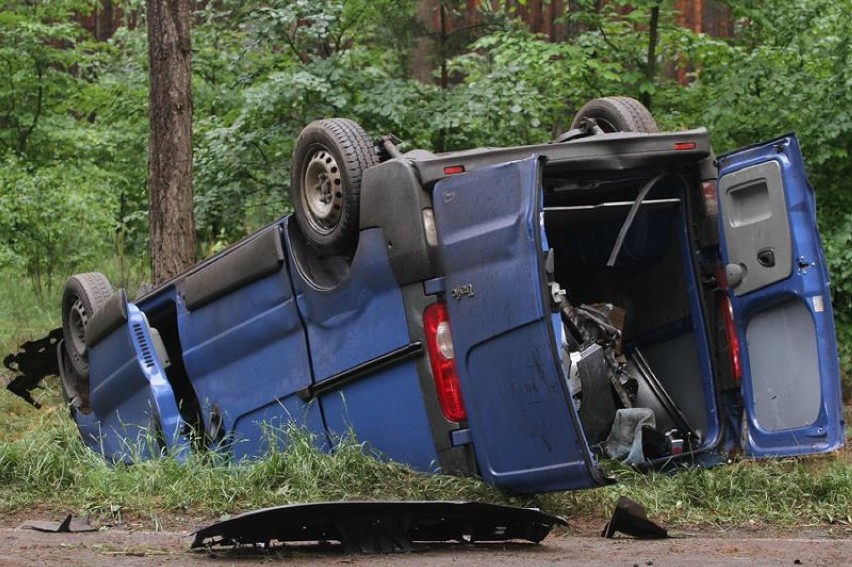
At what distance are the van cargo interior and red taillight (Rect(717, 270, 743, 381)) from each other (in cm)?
12

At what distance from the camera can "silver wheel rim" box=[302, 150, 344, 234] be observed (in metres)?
5.43

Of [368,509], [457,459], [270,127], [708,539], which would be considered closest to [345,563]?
[368,509]

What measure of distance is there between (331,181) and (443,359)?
3.36 feet

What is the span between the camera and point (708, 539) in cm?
485

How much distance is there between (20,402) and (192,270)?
367cm

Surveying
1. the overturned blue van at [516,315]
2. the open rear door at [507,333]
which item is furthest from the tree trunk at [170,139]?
the open rear door at [507,333]

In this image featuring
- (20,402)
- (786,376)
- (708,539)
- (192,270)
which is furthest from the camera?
(20,402)

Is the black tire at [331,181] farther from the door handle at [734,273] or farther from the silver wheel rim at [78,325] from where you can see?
the silver wheel rim at [78,325]

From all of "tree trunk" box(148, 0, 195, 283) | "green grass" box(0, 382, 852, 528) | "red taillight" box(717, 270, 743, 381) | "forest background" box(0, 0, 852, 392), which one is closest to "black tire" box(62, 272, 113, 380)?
"green grass" box(0, 382, 852, 528)

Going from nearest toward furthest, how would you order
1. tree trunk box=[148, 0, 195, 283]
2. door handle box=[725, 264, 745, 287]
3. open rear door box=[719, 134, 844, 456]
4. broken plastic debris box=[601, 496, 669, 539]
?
broken plastic debris box=[601, 496, 669, 539] < open rear door box=[719, 134, 844, 456] < door handle box=[725, 264, 745, 287] < tree trunk box=[148, 0, 195, 283]

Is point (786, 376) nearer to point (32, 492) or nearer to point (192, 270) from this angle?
point (192, 270)

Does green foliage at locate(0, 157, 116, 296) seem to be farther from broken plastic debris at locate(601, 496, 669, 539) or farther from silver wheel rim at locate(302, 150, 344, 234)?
broken plastic debris at locate(601, 496, 669, 539)

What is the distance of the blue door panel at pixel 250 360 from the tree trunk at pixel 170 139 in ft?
8.48

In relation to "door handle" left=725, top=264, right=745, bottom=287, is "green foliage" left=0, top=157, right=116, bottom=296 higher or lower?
higher
